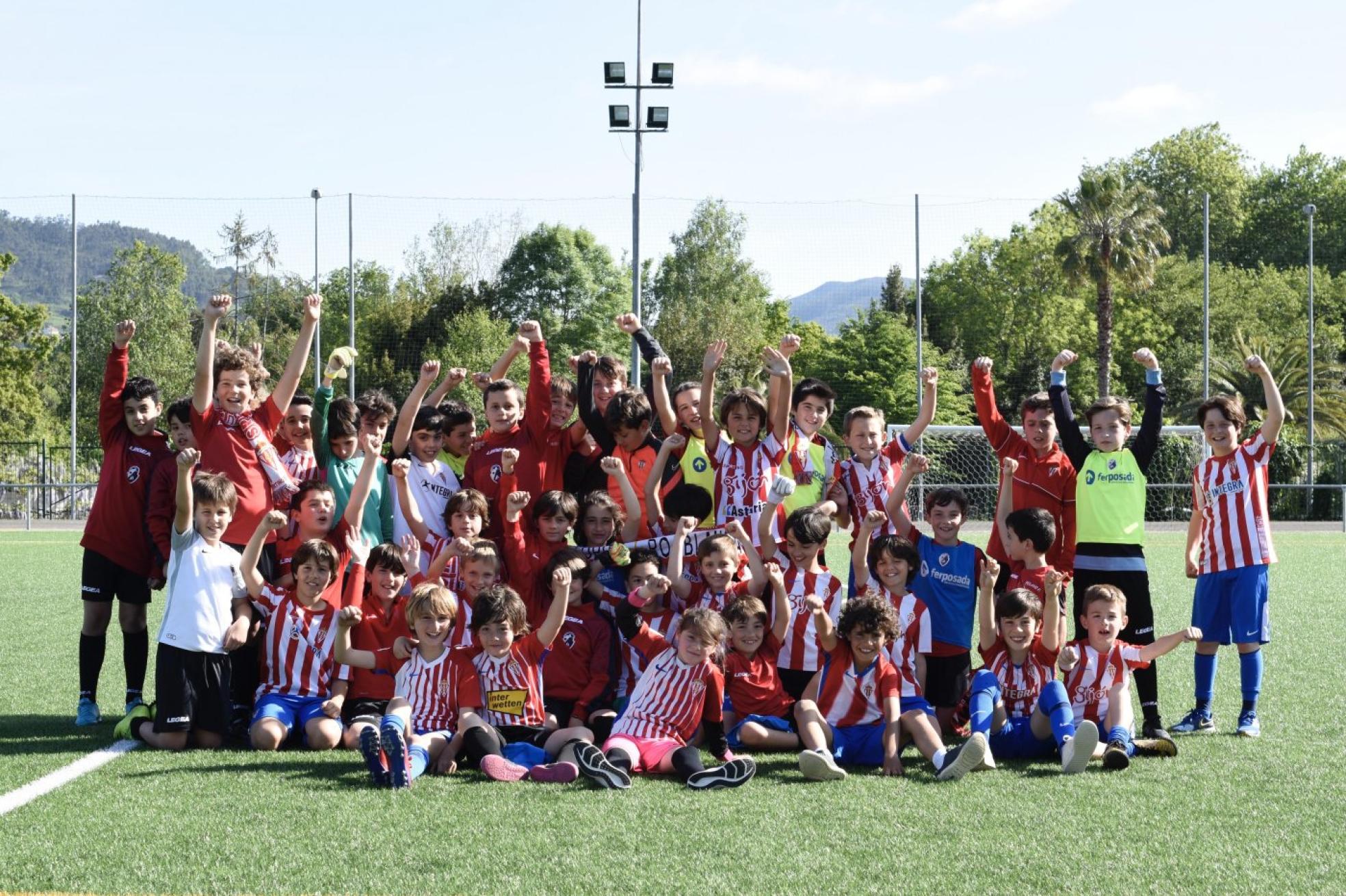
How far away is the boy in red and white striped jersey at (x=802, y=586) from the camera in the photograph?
5238 millimetres

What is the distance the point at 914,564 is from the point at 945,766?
98 centimetres

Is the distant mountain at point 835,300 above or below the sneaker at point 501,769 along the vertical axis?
above

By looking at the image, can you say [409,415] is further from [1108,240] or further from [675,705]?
[1108,240]

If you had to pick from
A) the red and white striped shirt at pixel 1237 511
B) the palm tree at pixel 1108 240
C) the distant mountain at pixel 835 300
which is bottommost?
the red and white striped shirt at pixel 1237 511

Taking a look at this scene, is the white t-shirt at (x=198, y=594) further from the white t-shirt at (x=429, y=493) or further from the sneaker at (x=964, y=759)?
the sneaker at (x=964, y=759)

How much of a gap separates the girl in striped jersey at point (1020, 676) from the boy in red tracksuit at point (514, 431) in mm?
2175

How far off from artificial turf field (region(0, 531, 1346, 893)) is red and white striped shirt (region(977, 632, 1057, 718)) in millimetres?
303

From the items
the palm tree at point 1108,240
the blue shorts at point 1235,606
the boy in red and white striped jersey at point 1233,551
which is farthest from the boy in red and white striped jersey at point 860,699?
the palm tree at point 1108,240

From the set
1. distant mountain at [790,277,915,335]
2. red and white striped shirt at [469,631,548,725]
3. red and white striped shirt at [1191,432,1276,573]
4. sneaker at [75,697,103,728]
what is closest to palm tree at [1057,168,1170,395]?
distant mountain at [790,277,915,335]

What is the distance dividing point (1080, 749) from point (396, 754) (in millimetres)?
2508

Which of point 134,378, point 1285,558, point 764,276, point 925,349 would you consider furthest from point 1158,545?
point 764,276

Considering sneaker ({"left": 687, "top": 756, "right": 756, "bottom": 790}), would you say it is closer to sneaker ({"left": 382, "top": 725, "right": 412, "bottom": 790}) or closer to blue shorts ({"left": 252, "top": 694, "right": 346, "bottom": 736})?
sneaker ({"left": 382, "top": 725, "right": 412, "bottom": 790})

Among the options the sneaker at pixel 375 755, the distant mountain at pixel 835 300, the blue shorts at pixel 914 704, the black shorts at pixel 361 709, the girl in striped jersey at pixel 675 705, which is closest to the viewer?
the sneaker at pixel 375 755

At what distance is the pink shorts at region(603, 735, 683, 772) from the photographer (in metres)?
4.68
